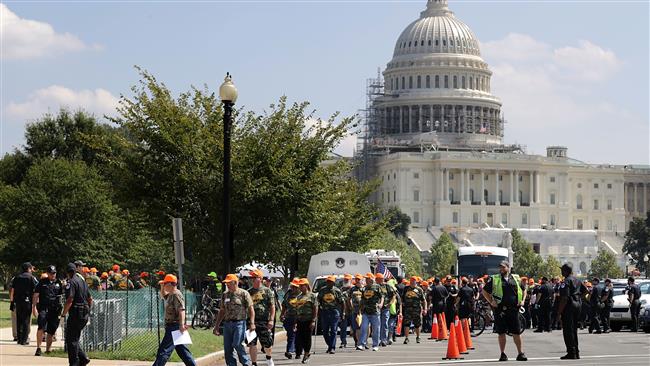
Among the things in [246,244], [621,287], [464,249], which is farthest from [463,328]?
[464,249]

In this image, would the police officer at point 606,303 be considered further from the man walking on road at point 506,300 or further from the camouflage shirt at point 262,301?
the camouflage shirt at point 262,301


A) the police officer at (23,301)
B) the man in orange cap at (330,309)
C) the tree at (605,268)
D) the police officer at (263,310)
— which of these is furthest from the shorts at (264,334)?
the tree at (605,268)

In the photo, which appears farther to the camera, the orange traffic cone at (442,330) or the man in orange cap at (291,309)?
the orange traffic cone at (442,330)

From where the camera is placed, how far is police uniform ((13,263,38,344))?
3116 cm

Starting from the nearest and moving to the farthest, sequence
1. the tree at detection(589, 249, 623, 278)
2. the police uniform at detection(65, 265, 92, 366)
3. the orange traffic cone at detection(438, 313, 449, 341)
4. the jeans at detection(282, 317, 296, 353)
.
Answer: the police uniform at detection(65, 265, 92, 366) < the jeans at detection(282, 317, 296, 353) < the orange traffic cone at detection(438, 313, 449, 341) < the tree at detection(589, 249, 623, 278)

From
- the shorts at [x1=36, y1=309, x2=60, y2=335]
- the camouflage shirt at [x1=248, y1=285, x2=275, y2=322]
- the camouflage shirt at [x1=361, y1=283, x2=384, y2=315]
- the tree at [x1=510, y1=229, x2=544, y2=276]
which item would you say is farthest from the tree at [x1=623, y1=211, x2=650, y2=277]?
the camouflage shirt at [x1=248, y1=285, x2=275, y2=322]

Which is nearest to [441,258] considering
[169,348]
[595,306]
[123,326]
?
[595,306]

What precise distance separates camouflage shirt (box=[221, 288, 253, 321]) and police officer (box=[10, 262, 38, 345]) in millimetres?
7717

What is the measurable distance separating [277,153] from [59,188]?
2833 cm

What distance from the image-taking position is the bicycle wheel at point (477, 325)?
44.2 metres

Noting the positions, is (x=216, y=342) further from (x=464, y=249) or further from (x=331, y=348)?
(x=464, y=249)

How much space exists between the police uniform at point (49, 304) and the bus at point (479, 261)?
33.3 metres

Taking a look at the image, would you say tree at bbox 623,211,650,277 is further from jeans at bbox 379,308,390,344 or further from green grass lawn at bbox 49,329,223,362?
green grass lawn at bbox 49,329,223,362

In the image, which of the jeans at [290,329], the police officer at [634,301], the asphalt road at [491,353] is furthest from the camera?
the police officer at [634,301]
